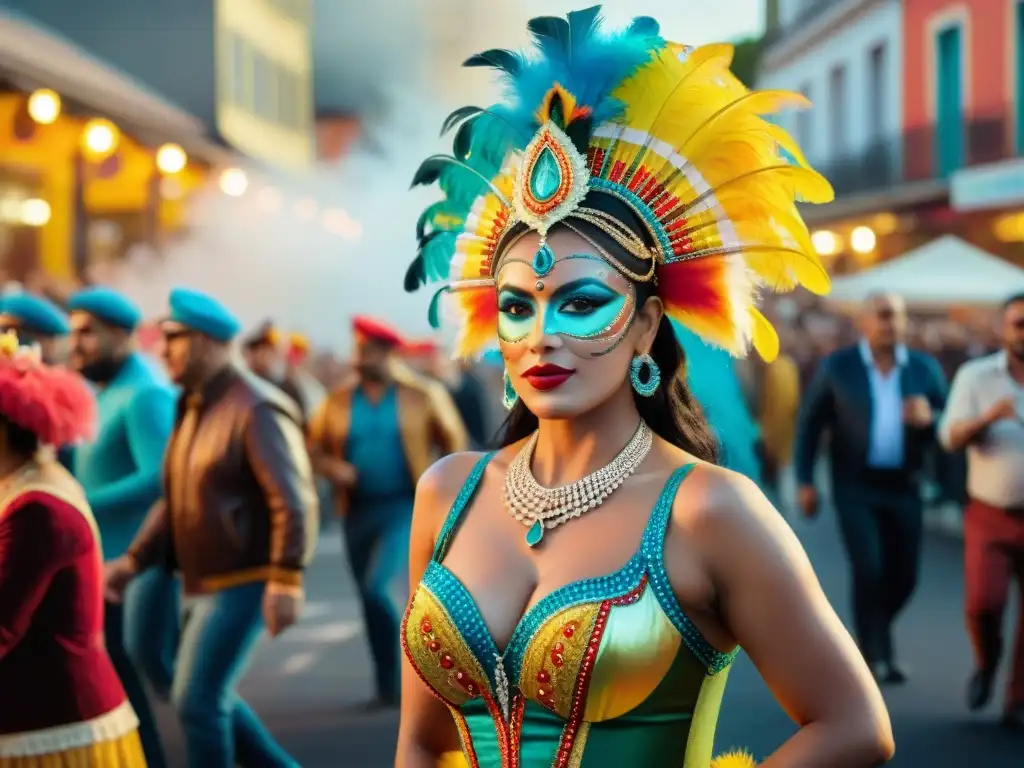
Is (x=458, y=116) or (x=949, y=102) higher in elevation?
(x=949, y=102)

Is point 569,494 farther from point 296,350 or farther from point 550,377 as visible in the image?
point 296,350

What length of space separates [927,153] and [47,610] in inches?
928

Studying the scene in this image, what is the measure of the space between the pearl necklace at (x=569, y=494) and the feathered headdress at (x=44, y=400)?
6.95 ft

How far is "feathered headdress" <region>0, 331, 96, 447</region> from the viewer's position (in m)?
4.80

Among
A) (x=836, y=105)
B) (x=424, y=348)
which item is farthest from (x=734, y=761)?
(x=836, y=105)

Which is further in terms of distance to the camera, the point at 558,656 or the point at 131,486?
the point at 131,486

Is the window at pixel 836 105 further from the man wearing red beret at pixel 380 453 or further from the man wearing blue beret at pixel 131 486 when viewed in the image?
the man wearing blue beret at pixel 131 486

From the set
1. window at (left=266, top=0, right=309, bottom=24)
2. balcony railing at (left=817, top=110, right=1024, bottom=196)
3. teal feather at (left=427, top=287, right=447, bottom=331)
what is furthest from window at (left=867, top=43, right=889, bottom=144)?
teal feather at (left=427, top=287, right=447, bottom=331)

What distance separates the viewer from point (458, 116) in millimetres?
3344

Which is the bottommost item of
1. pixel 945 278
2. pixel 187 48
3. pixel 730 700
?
pixel 730 700

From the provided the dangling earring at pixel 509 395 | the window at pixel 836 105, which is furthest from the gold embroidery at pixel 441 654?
the window at pixel 836 105

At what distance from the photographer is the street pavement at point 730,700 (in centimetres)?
723

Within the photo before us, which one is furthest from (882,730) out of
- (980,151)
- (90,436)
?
(980,151)

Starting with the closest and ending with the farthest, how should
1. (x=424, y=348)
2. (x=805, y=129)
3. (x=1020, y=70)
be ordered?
(x=424, y=348) < (x=1020, y=70) < (x=805, y=129)
